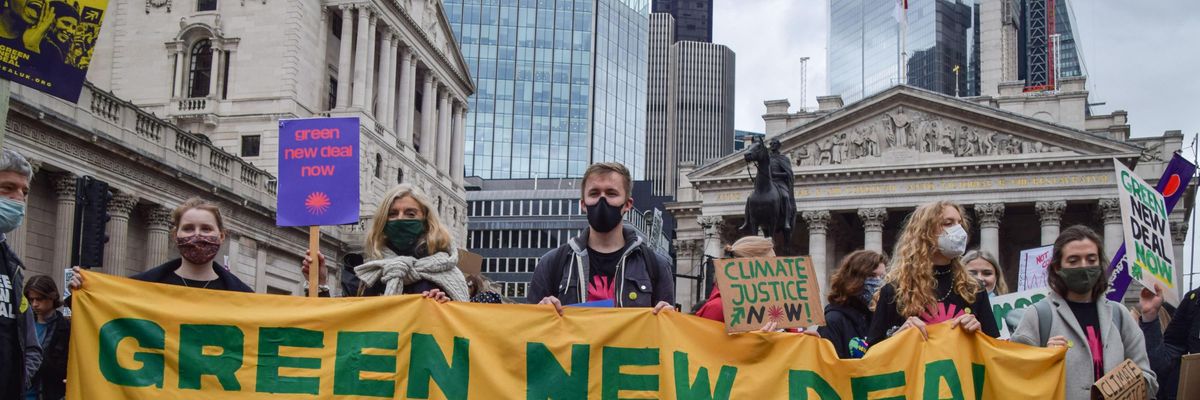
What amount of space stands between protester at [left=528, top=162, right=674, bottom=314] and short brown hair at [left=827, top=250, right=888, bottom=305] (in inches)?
49.4

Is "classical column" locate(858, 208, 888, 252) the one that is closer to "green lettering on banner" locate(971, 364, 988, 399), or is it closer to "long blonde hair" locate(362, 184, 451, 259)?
"green lettering on banner" locate(971, 364, 988, 399)

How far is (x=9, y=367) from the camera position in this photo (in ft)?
20.4

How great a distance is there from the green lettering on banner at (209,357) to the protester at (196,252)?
1.42 feet

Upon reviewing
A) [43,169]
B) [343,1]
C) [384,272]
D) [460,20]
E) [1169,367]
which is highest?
[460,20]

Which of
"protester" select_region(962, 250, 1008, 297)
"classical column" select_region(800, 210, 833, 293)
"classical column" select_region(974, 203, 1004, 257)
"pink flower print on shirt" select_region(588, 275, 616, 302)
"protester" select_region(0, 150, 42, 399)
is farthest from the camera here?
"classical column" select_region(800, 210, 833, 293)

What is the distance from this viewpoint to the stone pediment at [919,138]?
178 feet

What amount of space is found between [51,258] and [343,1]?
23402 mm

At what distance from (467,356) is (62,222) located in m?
21.8

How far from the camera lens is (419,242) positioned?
23.9 ft

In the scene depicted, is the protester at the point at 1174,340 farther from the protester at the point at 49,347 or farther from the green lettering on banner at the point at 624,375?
the protester at the point at 49,347

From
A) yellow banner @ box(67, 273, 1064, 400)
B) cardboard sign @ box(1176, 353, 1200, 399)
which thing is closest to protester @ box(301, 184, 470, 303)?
yellow banner @ box(67, 273, 1064, 400)

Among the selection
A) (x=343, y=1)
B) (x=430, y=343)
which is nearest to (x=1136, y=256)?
(x=430, y=343)

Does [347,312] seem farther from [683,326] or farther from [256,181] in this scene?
[256,181]

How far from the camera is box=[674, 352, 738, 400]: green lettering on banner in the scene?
700cm
